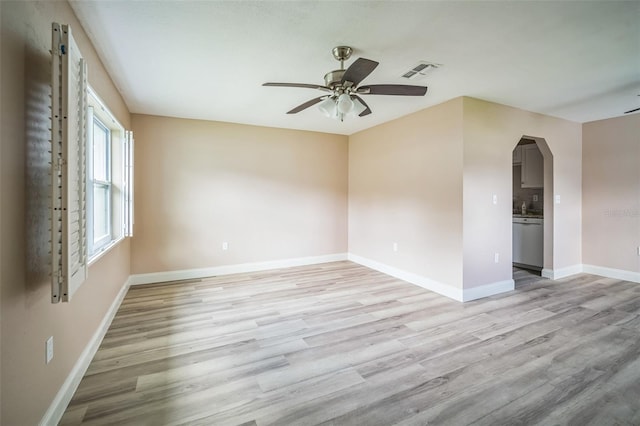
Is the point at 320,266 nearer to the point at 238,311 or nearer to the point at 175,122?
the point at 238,311

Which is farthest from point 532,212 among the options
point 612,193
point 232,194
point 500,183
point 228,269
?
point 228,269

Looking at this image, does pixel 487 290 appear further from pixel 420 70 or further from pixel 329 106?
pixel 329 106

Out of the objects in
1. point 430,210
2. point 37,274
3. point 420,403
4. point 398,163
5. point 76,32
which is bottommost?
point 420,403

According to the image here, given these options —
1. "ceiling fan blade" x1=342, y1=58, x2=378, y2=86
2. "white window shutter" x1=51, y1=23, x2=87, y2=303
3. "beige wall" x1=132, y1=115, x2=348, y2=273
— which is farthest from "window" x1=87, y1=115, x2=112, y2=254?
"ceiling fan blade" x1=342, y1=58, x2=378, y2=86

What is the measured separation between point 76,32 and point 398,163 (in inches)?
151

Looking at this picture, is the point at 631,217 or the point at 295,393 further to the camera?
the point at 631,217

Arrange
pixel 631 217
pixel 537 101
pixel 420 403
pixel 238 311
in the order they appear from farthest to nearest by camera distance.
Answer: pixel 631 217
pixel 537 101
pixel 238 311
pixel 420 403

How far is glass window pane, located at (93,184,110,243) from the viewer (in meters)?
2.83

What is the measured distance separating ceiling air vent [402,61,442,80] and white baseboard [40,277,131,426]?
350 cm

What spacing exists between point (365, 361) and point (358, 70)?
2147mm

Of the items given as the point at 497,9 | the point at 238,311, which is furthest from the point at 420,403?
the point at 497,9

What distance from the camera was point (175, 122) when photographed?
14.3 feet

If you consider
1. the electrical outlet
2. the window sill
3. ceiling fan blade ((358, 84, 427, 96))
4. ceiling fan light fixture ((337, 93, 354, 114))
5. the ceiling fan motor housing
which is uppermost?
the ceiling fan motor housing

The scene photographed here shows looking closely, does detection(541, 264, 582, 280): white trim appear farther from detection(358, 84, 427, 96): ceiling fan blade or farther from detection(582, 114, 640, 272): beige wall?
detection(358, 84, 427, 96): ceiling fan blade
